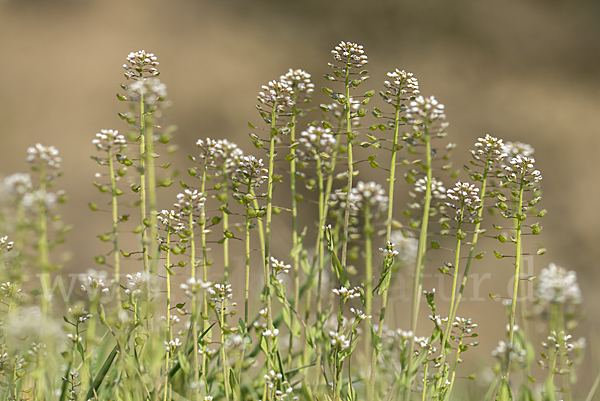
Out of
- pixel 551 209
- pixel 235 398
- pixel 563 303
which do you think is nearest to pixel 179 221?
pixel 235 398

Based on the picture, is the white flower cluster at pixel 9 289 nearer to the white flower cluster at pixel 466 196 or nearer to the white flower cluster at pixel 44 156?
the white flower cluster at pixel 44 156

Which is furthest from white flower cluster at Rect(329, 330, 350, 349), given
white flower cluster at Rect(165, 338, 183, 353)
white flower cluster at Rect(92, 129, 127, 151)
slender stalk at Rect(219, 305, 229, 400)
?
white flower cluster at Rect(92, 129, 127, 151)

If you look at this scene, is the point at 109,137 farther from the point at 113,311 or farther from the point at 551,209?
the point at 551,209

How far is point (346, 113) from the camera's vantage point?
72cm

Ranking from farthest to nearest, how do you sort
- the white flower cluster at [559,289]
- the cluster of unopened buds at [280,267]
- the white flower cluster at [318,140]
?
the cluster of unopened buds at [280,267]
the white flower cluster at [318,140]
the white flower cluster at [559,289]

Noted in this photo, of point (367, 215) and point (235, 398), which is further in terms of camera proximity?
point (235, 398)

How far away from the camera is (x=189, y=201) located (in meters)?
0.68

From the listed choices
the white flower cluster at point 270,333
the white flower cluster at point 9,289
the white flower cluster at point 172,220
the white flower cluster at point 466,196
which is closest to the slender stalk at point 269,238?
the white flower cluster at point 270,333

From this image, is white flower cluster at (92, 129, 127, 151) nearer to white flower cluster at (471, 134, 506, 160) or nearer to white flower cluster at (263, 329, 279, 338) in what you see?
white flower cluster at (263, 329, 279, 338)

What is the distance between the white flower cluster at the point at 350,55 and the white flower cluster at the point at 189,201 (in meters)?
0.29

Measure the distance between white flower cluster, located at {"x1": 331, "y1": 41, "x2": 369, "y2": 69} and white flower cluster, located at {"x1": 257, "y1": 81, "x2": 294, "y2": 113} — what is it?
0.31 ft

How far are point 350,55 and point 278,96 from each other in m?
0.14

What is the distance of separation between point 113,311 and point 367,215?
0.33 meters

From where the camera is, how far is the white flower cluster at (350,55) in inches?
29.0
